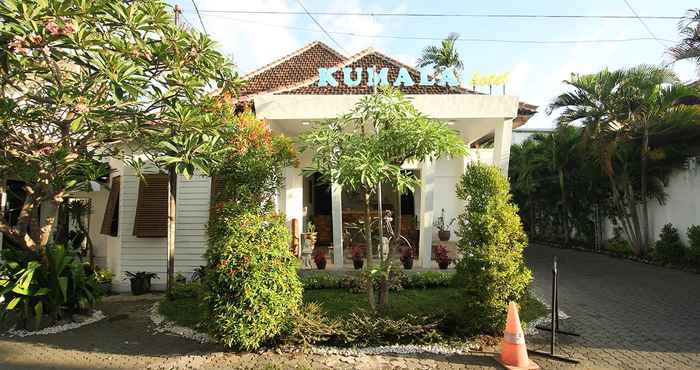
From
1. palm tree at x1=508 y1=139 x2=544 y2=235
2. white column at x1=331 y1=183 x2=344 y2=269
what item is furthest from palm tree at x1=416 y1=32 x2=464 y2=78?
white column at x1=331 y1=183 x2=344 y2=269

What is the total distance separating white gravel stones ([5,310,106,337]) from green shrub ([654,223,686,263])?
559 inches

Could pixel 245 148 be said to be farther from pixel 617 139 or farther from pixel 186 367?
pixel 617 139

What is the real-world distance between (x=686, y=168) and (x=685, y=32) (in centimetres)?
404

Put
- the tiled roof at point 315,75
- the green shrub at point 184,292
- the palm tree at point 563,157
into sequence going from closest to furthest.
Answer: the green shrub at point 184,292 → the tiled roof at point 315,75 → the palm tree at point 563,157

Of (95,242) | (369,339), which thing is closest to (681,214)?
(369,339)

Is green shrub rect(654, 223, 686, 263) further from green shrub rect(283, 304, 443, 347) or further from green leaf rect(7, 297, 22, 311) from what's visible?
green leaf rect(7, 297, 22, 311)

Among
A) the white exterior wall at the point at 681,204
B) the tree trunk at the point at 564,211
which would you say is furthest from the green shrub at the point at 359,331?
the tree trunk at the point at 564,211

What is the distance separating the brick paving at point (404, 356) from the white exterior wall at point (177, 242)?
1395 millimetres

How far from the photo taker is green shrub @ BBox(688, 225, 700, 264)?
419 inches

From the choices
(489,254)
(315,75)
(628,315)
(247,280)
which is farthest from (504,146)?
(315,75)

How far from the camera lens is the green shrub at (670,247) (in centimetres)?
1150

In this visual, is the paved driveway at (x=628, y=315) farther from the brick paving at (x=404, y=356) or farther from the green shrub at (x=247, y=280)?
the green shrub at (x=247, y=280)

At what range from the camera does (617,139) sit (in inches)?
480

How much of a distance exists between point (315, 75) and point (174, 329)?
10204mm
